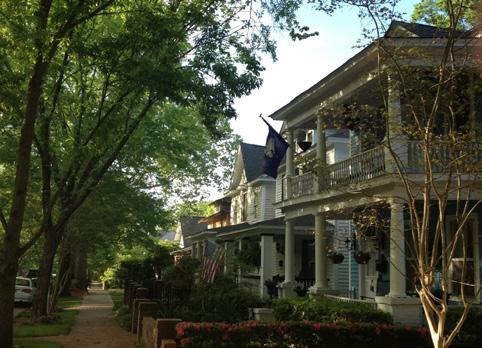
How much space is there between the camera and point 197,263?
20594 mm

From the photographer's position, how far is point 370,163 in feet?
46.9

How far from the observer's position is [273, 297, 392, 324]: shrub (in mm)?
12305

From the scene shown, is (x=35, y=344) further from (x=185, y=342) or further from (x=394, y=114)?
(x=394, y=114)

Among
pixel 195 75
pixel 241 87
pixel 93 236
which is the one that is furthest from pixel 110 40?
pixel 93 236

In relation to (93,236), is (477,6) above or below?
above

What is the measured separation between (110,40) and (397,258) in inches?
319

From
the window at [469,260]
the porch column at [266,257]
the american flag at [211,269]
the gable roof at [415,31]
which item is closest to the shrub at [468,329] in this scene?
the window at [469,260]

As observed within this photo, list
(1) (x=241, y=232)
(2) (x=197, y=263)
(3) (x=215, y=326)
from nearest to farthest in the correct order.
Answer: (3) (x=215, y=326), (2) (x=197, y=263), (1) (x=241, y=232)

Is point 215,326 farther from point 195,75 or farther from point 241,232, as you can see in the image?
point 241,232

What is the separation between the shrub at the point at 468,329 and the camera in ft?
37.2

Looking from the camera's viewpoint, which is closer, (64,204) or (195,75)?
(195,75)

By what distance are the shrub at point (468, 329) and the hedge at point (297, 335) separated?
1.23 metres

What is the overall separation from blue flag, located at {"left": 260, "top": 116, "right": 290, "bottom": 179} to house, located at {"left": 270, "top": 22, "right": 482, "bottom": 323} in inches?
46.0

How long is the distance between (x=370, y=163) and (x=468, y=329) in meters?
4.62
